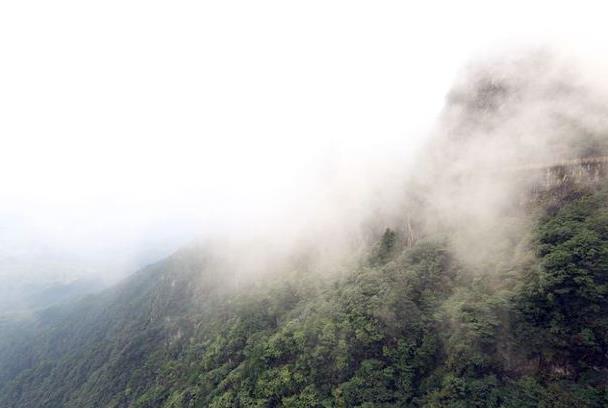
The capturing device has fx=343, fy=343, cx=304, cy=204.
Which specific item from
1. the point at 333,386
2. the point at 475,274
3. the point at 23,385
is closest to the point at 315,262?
the point at 333,386

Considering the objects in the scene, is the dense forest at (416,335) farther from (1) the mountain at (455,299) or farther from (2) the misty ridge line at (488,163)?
(2) the misty ridge line at (488,163)

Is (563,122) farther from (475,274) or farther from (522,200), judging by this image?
(475,274)

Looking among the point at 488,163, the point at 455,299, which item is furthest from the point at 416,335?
the point at 488,163

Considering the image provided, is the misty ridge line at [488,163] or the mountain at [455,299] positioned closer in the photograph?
the mountain at [455,299]

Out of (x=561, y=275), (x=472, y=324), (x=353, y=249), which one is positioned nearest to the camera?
(x=561, y=275)

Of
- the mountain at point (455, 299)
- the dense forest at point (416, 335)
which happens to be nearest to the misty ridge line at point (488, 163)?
the mountain at point (455, 299)

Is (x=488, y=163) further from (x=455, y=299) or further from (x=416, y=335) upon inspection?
(x=416, y=335)

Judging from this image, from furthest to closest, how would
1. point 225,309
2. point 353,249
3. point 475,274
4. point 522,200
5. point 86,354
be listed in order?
point 86,354 → point 225,309 → point 353,249 → point 522,200 → point 475,274
